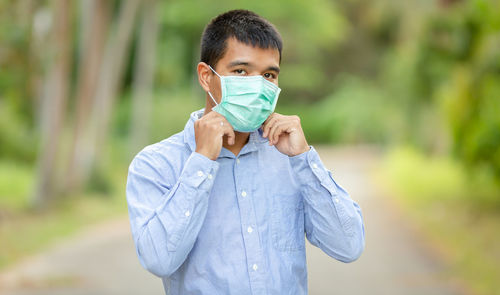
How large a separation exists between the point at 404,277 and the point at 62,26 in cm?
811

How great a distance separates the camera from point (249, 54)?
2.68 metres

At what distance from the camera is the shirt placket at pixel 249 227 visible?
8.25 ft

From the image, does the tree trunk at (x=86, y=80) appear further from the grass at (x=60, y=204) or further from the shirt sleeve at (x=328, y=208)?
the shirt sleeve at (x=328, y=208)

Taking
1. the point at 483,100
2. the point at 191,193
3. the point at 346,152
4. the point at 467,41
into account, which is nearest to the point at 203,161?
the point at 191,193

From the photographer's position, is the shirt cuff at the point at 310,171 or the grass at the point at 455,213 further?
the grass at the point at 455,213

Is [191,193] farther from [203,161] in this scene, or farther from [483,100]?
[483,100]

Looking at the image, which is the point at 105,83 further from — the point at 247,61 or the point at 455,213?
the point at 247,61

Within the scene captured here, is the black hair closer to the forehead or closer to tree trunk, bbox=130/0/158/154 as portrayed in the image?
the forehead

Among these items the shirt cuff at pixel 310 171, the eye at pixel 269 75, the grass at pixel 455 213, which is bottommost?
the grass at pixel 455 213

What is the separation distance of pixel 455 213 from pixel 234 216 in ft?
41.7

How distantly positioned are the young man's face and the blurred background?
6.28 metres

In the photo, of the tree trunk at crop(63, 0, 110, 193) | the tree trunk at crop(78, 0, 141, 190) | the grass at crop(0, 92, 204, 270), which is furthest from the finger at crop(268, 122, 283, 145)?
the tree trunk at crop(78, 0, 141, 190)

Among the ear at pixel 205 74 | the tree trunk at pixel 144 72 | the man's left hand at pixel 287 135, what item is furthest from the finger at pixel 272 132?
the tree trunk at pixel 144 72

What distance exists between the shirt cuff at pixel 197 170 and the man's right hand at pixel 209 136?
25 millimetres
